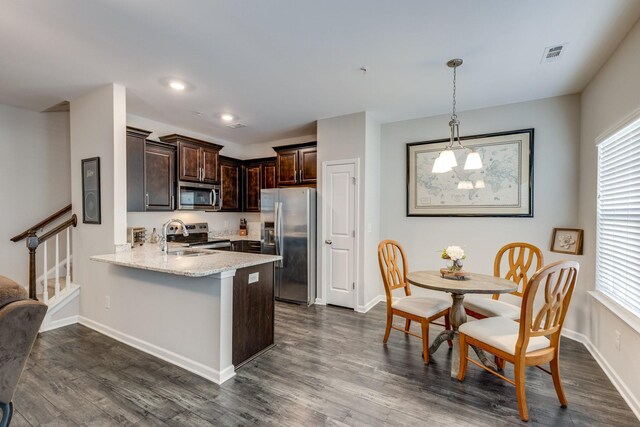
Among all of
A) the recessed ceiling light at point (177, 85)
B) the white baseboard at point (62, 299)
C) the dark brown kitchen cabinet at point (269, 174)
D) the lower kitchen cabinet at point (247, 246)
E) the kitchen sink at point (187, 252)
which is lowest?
the white baseboard at point (62, 299)

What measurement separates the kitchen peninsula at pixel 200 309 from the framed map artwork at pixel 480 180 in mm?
2484

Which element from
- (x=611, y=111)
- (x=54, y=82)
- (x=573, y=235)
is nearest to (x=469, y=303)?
(x=573, y=235)

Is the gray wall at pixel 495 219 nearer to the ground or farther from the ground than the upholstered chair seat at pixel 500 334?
farther from the ground

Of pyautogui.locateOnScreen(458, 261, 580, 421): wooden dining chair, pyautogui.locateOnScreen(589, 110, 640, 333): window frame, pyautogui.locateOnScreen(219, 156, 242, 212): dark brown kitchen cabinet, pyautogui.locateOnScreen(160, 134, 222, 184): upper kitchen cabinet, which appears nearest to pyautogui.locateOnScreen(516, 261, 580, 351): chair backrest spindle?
pyautogui.locateOnScreen(458, 261, 580, 421): wooden dining chair

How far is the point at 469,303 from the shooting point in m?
2.90

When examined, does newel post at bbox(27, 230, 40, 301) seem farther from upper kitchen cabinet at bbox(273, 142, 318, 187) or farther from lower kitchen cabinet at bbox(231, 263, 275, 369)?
upper kitchen cabinet at bbox(273, 142, 318, 187)

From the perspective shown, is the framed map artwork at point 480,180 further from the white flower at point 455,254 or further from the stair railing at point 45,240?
the stair railing at point 45,240

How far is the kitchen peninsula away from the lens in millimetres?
2377

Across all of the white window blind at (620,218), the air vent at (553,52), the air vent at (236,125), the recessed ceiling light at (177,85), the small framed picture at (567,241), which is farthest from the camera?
the air vent at (236,125)

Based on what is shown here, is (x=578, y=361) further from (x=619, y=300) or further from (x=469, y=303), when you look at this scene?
(x=469, y=303)

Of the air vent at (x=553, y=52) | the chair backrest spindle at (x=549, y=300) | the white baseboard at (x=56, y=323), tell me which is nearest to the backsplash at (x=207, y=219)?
the white baseboard at (x=56, y=323)

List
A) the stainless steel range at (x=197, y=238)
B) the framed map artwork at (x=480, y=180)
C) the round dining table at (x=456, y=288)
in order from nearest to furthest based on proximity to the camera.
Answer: the round dining table at (x=456, y=288) → the framed map artwork at (x=480, y=180) → the stainless steel range at (x=197, y=238)

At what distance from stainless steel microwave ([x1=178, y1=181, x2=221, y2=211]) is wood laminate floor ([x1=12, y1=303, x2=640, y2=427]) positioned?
208 centimetres

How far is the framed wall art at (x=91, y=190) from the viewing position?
3.35 m
